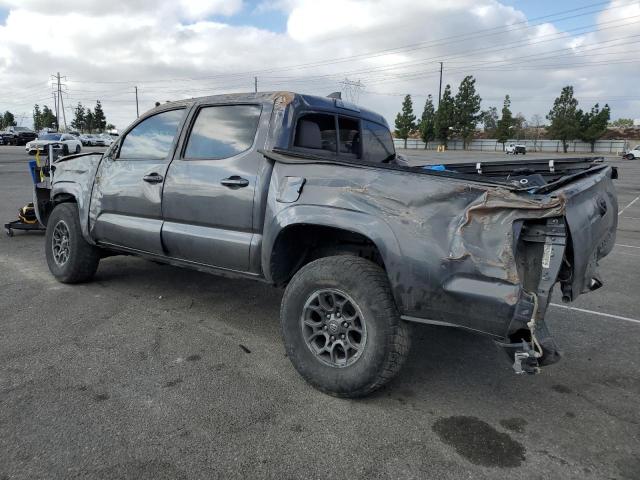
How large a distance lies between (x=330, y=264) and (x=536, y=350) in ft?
4.12

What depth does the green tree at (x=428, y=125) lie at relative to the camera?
246 feet

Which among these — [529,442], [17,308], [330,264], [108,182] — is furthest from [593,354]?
[17,308]

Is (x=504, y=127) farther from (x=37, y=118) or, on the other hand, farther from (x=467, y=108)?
(x=37, y=118)

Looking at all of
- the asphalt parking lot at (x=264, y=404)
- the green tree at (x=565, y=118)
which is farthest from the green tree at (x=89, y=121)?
the asphalt parking lot at (x=264, y=404)

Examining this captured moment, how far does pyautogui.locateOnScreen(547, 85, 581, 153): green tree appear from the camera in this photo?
6844 cm

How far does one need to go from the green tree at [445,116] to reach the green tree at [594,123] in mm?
17373

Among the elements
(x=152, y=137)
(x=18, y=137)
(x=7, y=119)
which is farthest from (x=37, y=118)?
(x=152, y=137)

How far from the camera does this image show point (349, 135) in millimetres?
4375

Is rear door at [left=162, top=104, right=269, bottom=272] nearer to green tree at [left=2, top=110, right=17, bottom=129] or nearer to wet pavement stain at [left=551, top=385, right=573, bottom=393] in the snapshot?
wet pavement stain at [left=551, top=385, right=573, bottom=393]

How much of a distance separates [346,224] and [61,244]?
144 inches

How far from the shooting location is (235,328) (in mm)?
4242

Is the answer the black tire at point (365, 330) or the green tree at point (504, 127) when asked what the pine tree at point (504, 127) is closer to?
the green tree at point (504, 127)

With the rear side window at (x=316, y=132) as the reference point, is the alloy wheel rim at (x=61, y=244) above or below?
below

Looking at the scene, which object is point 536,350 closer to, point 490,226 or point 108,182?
point 490,226
